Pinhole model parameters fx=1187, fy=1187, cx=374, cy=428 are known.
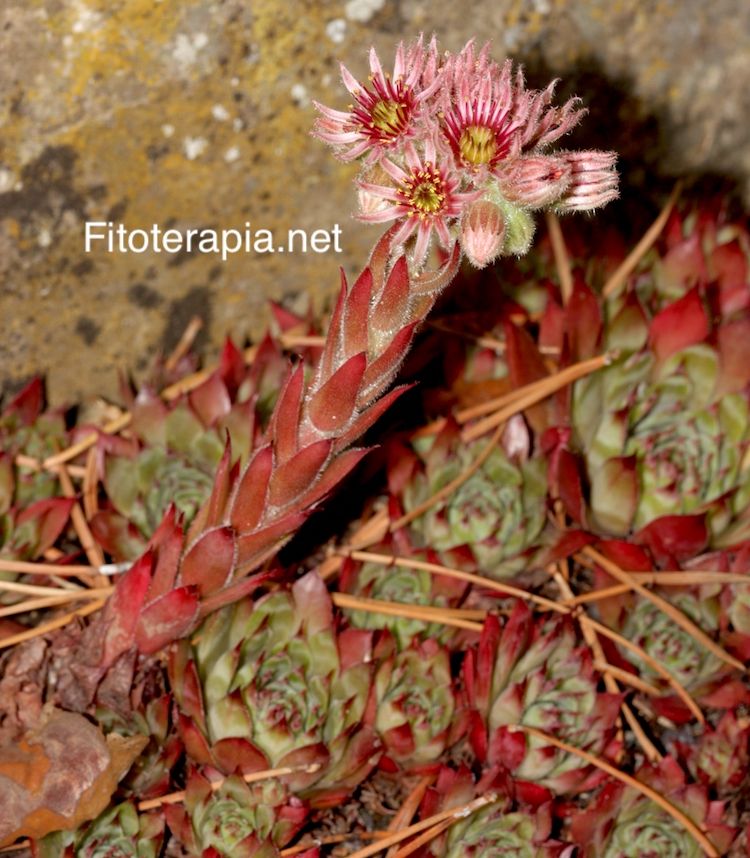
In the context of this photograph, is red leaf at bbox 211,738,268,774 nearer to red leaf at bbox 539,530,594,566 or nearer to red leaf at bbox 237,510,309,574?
red leaf at bbox 237,510,309,574

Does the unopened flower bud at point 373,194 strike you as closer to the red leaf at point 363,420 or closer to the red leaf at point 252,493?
the red leaf at point 363,420

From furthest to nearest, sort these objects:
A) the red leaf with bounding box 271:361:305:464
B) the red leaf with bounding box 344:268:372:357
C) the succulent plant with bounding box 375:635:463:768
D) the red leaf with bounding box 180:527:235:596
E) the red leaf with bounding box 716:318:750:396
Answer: the red leaf with bounding box 716:318:750:396, the succulent plant with bounding box 375:635:463:768, the red leaf with bounding box 180:527:235:596, the red leaf with bounding box 271:361:305:464, the red leaf with bounding box 344:268:372:357

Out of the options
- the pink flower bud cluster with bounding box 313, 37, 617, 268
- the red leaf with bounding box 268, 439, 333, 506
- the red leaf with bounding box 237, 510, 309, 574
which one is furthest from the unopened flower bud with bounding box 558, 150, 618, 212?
the red leaf with bounding box 237, 510, 309, 574

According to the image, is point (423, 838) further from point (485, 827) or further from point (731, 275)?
point (731, 275)

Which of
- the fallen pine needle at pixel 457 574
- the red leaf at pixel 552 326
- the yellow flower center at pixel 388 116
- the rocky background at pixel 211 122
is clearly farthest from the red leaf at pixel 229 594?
the red leaf at pixel 552 326

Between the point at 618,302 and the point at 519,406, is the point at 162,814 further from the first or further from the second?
the point at 618,302

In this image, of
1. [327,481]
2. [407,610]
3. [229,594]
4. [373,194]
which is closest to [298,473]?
[327,481]

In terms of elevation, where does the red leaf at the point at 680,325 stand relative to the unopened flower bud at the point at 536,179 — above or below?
below
